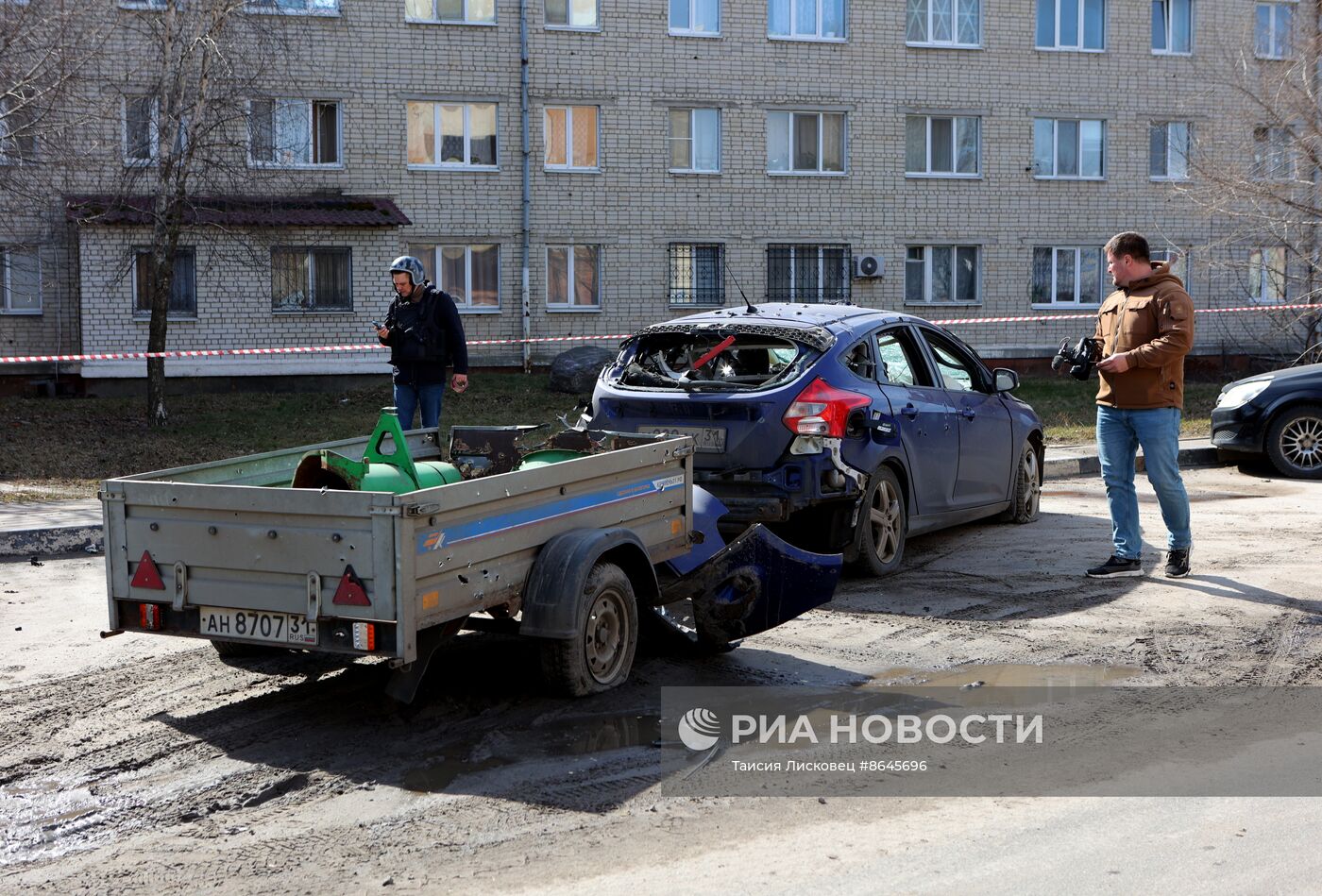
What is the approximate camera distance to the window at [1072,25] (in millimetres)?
30734

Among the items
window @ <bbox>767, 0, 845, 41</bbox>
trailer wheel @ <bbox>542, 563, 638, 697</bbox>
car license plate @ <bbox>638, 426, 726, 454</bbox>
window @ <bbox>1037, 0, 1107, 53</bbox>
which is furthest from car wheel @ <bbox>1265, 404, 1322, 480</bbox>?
window @ <bbox>1037, 0, 1107, 53</bbox>

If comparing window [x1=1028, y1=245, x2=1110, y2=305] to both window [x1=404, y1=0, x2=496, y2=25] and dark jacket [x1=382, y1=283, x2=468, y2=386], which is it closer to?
window [x1=404, y1=0, x2=496, y2=25]

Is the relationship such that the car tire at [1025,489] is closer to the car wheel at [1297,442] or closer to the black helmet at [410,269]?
the car wheel at [1297,442]

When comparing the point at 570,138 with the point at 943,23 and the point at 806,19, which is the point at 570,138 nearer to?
the point at 806,19

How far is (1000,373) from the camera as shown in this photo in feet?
33.3

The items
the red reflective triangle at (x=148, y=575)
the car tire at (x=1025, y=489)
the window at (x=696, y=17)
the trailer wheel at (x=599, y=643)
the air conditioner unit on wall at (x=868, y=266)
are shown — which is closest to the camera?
the red reflective triangle at (x=148, y=575)

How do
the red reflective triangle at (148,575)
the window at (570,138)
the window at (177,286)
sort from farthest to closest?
1. the window at (570,138)
2. the window at (177,286)
3. the red reflective triangle at (148,575)

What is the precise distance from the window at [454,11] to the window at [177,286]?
20.9 ft

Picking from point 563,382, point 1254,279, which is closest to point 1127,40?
point 1254,279

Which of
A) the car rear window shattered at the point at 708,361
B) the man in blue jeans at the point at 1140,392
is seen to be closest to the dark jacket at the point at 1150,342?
the man in blue jeans at the point at 1140,392

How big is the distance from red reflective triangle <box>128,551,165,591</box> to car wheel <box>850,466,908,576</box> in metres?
4.25

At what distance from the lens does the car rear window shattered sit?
8.35m

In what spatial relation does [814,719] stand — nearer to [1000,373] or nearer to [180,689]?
[180,689]

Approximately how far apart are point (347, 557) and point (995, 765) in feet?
8.14
